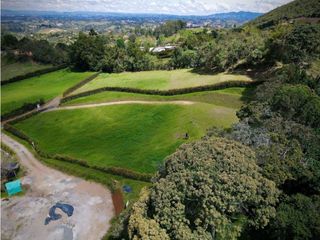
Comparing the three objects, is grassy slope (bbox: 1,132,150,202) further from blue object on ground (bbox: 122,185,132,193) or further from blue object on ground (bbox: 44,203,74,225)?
blue object on ground (bbox: 44,203,74,225)

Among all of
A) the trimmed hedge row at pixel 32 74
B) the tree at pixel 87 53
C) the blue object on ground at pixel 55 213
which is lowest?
the trimmed hedge row at pixel 32 74

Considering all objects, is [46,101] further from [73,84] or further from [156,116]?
[156,116]

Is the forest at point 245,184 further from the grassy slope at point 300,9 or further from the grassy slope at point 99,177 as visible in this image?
the grassy slope at point 300,9

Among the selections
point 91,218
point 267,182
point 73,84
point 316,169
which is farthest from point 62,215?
point 73,84

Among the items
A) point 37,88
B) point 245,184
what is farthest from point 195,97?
point 37,88

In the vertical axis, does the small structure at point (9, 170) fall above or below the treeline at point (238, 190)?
below

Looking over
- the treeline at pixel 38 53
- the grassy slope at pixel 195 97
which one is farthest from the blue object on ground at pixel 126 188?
the treeline at pixel 38 53

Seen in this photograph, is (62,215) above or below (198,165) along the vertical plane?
below

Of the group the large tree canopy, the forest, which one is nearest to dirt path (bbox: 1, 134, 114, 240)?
the forest

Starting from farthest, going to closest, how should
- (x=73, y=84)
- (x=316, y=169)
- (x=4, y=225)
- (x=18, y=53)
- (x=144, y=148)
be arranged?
(x=18, y=53), (x=73, y=84), (x=144, y=148), (x=4, y=225), (x=316, y=169)
